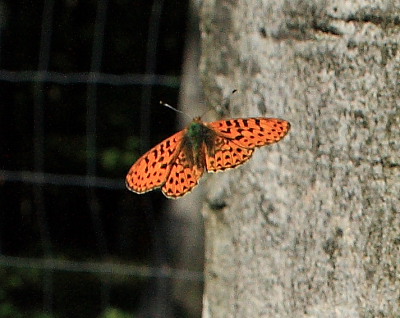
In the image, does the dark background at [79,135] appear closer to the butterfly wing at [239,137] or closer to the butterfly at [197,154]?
the butterfly at [197,154]

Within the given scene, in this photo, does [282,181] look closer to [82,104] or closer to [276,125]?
[276,125]

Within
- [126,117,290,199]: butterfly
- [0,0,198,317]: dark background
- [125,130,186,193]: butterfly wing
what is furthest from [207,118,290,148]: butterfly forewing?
[0,0,198,317]: dark background

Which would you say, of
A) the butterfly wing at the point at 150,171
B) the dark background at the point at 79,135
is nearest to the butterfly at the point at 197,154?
the butterfly wing at the point at 150,171

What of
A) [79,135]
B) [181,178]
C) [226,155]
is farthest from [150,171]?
[79,135]

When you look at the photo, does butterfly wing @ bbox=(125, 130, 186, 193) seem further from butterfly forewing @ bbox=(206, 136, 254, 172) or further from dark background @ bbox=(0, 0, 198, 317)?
dark background @ bbox=(0, 0, 198, 317)

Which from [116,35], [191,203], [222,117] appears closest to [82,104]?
[116,35]

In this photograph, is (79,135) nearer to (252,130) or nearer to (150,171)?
(150,171)
